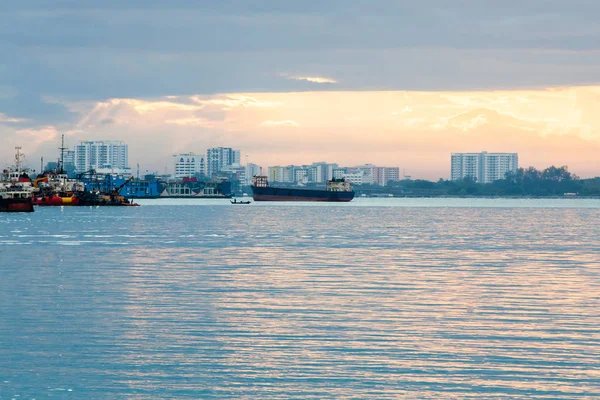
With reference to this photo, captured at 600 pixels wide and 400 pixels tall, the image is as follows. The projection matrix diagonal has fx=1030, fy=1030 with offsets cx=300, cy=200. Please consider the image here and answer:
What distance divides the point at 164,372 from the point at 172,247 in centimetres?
4614

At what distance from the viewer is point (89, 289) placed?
3662cm

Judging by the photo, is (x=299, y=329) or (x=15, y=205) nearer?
(x=299, y=329)

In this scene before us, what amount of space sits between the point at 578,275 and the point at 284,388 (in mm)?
27298

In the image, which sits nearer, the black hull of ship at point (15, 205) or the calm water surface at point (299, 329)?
the calm water surface at point (299, 329)

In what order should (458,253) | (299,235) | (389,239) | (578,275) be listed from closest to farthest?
(578,275) → (458,253) → (389,239) → (299,235)

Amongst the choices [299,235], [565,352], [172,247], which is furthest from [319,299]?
[299,235]

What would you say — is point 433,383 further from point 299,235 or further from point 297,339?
point 299,235

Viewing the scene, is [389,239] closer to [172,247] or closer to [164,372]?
[172,247]

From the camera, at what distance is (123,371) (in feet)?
66.8

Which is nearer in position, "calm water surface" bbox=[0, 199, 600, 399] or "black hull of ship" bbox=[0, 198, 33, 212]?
"calm water surface" bbox=[0, 199, 600, 399]

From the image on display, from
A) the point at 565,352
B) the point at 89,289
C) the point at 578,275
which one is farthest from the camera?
the point at 578,275

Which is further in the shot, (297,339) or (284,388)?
(297,339)

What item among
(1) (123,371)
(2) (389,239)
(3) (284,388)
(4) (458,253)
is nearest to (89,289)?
(1) (123,371)

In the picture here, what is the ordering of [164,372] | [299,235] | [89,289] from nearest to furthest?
[164,372], [89,289], [299,235]
